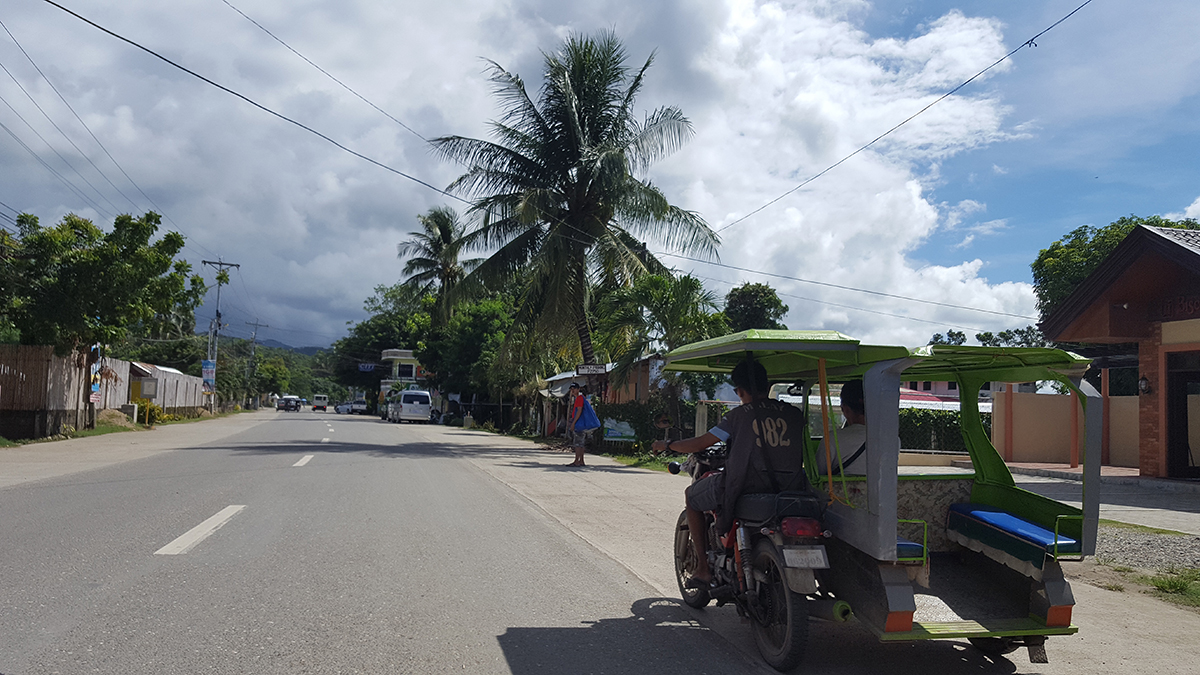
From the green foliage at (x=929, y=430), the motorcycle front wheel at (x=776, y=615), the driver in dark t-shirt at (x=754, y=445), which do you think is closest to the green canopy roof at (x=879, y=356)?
the driver in dark t-shirt at (x=754, y=445)

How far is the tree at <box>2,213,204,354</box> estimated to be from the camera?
63.2ft

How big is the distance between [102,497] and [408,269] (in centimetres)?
3453

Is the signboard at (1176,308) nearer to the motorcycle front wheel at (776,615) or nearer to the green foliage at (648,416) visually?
the green foliage at (648,416)

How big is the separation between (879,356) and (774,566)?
1.34 m

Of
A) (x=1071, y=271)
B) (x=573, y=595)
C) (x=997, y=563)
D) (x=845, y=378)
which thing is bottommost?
(x=573, y=595)

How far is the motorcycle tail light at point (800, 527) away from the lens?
445 cm

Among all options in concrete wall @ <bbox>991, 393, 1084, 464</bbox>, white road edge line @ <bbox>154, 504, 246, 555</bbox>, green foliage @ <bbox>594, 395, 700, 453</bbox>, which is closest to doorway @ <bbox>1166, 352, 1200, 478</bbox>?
concrete wall @ <bbox>991, 393, 1084, 464</bbox>

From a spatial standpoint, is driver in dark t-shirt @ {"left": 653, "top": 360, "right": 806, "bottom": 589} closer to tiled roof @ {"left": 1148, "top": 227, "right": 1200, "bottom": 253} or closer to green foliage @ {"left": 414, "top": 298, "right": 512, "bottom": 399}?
tiled roof @ {"left": 1148, "top": 227, "right": 1200, "bottom": 253}

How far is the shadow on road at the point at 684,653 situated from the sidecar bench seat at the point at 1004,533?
28.1 inches

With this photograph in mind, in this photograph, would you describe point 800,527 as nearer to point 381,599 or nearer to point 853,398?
point 853,398

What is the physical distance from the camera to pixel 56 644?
447 cm

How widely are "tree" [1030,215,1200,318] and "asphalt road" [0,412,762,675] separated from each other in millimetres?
26000

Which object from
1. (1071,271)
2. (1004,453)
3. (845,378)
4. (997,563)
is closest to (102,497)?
(845,378)

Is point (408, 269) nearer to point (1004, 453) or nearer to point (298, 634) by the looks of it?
point (1004, 453)
